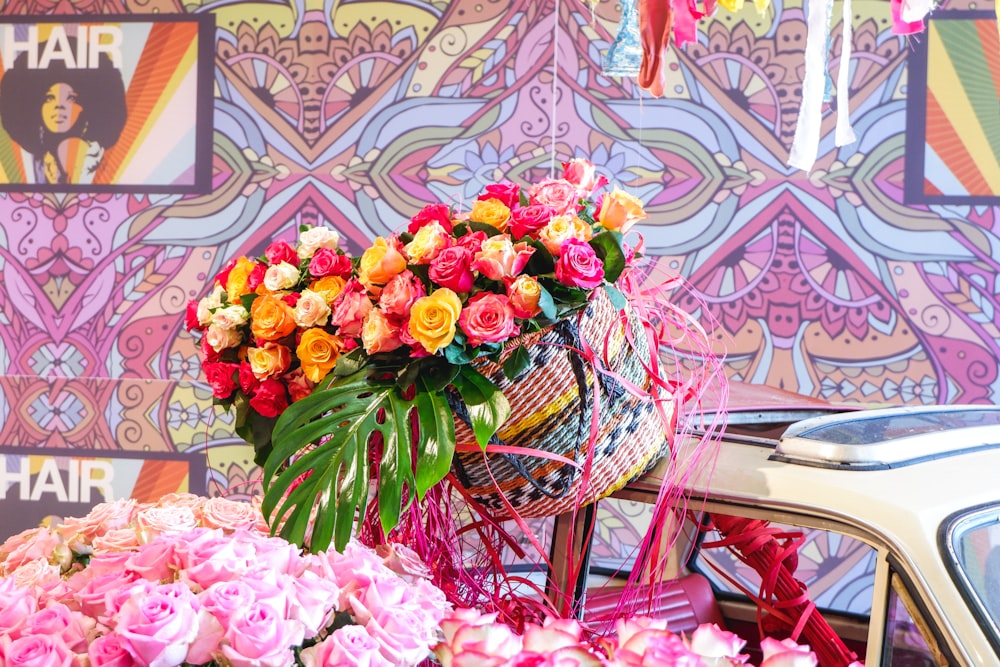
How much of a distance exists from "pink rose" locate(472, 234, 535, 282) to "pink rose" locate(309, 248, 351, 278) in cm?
21

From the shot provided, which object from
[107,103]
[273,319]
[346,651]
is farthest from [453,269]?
[107,103]

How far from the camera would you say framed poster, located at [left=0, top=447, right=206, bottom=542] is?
3008 mm

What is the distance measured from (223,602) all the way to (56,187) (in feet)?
Answer: 9.15

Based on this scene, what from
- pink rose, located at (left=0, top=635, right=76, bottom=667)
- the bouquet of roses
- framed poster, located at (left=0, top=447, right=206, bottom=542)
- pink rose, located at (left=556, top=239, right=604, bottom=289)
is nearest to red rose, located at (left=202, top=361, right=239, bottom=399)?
the bouquet of roses

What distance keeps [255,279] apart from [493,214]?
346 millimetres

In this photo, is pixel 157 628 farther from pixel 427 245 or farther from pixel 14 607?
pixel 427 245

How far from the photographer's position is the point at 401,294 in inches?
40.7

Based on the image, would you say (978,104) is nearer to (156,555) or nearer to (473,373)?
(473,373)

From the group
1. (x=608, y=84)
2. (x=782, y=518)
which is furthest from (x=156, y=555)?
(x=608, y=84)

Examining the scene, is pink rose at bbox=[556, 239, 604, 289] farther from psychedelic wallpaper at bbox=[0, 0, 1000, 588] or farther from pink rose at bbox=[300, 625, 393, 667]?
psychedelic wallpaper at bbox=[0, 0, 1000, 588]

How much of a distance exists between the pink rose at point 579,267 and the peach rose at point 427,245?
0.46ft

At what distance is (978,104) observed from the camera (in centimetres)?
271

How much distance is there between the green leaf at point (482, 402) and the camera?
101 centimetres

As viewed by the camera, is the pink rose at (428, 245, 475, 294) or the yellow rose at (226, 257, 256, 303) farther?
the yellow rose at (226, 257, 256, 303)
